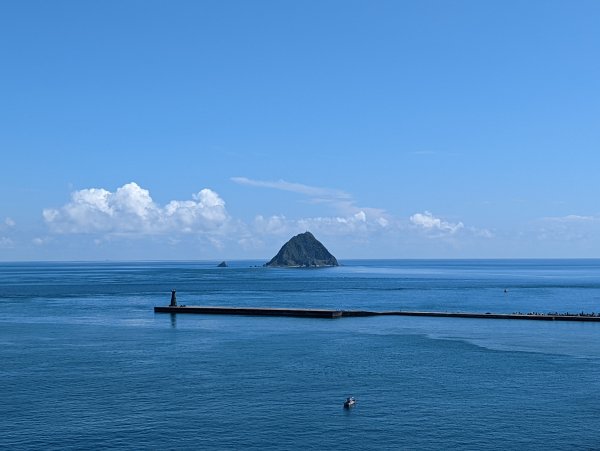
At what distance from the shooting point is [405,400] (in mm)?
58906

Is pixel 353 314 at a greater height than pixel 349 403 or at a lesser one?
greater

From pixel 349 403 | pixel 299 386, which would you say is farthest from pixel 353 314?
pixel 349 403

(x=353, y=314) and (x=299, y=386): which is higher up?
(x=353, y=314)

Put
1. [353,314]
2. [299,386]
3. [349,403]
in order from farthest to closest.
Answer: [353,314], [299,386], [349,403]

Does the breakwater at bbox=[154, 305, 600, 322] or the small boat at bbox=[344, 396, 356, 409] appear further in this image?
the breakwater at bbox=[154, 305, 600, 322]

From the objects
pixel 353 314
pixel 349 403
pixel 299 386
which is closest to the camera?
pixel 349 403

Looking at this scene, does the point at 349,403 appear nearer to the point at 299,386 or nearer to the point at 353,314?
the point at 299,386

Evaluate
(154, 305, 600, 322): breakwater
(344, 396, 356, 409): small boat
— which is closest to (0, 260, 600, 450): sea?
(344, 396, 356, 409): small boat

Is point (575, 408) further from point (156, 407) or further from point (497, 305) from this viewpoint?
point (497, 305)

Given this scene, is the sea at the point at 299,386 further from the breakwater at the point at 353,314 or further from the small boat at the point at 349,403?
the breakwater at the point at 353,314

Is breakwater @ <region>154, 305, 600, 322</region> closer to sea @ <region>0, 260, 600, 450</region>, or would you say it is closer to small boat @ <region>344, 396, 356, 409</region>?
sea @ <region>0, 260, 600, 450</region>

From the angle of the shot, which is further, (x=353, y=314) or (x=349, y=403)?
(x=353, y=314)

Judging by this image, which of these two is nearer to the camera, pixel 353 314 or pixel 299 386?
pixel 299 386

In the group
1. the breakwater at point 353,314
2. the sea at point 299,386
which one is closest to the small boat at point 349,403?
the sea at point 299,386
